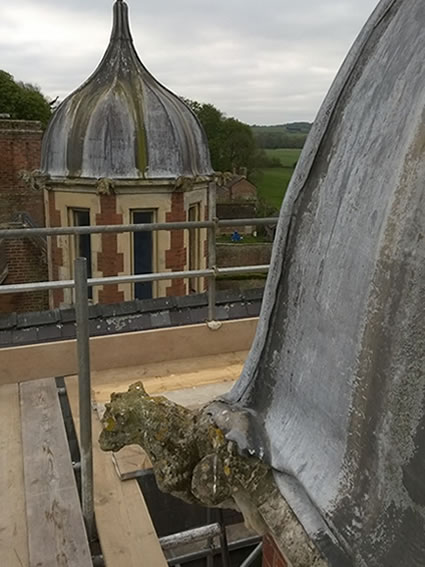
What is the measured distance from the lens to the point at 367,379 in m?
1.56

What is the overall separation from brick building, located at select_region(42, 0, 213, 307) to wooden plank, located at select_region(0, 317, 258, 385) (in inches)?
250

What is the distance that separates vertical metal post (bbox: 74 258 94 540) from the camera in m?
2.97

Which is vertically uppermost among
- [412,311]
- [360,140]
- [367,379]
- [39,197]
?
[360,140]

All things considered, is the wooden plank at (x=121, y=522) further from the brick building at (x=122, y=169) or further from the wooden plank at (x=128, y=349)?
the brick building at (x=122, y=169)

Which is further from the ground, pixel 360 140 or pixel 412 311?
pixel 360 140

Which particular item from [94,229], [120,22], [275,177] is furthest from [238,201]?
[94,229]

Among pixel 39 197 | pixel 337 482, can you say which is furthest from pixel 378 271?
pixel 39 197

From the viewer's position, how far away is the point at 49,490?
3.25 meters

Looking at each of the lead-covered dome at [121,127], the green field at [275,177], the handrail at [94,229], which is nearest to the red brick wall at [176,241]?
the lead-covered dome at [121,127]

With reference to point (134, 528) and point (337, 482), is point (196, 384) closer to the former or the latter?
point (134, 528)

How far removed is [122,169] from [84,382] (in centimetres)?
868

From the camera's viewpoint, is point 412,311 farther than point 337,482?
No

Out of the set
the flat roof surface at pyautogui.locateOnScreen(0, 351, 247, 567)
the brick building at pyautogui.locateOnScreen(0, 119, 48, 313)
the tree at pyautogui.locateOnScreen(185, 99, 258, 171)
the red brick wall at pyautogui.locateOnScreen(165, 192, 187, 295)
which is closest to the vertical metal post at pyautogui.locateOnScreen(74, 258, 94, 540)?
the flat roof surface at pyautogui.locateOnScreen(0, 351, 247, 567)

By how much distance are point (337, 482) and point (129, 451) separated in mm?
2262
